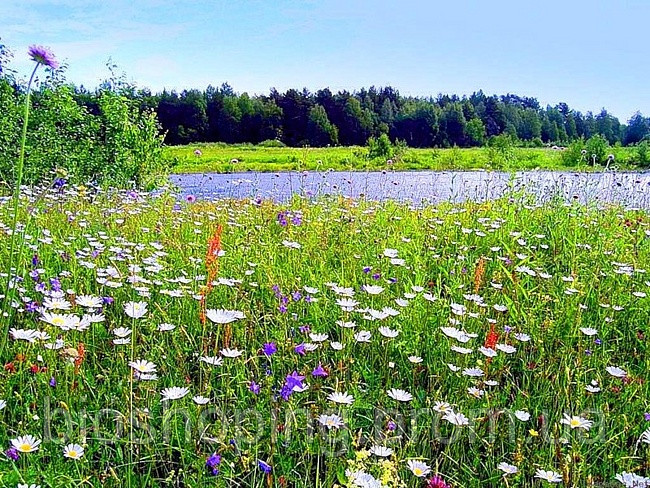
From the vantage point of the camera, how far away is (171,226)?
3570 mm

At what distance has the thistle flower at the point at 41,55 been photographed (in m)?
0.97

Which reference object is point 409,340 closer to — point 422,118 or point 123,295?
point 123,295

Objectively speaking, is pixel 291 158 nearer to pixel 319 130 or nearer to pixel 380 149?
pixel 380 149

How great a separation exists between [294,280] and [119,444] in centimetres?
120

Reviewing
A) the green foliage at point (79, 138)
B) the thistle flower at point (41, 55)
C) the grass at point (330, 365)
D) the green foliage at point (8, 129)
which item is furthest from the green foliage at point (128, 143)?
the thistle flower at point (41, 55)

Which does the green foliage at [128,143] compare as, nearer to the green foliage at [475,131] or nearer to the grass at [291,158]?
the grass at [291,158]

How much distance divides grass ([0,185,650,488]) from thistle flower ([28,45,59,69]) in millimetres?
532

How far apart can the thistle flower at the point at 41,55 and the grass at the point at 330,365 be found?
21.0 inches

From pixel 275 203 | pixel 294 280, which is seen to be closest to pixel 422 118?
pixel 275 203

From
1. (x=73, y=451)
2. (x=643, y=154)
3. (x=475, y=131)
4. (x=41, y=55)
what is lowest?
(x=73, y=451)

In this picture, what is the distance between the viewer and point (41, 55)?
97cm

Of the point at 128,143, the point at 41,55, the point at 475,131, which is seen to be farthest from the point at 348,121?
the point at 41,55

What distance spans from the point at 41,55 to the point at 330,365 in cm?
119

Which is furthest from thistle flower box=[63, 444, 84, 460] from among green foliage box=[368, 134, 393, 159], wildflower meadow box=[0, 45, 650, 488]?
green foliage box=[368, 134, 393, 159]
